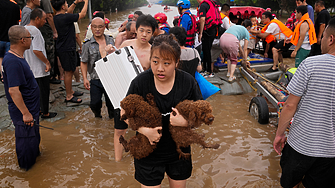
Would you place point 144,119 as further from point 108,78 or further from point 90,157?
point 90,157

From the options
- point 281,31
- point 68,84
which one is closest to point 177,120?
point 68,84

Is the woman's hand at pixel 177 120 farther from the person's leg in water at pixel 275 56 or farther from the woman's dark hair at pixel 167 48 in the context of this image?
the person's leg in water at pixel 275 56

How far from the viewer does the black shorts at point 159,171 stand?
6.25 ft

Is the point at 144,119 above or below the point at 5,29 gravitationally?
below

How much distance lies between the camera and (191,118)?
170 cm

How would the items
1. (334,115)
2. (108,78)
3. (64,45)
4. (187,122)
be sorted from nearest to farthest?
(187,122) → (334,115) → (108,78) → (64,45)

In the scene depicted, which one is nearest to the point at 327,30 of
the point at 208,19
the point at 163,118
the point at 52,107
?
A: the point at 163,118

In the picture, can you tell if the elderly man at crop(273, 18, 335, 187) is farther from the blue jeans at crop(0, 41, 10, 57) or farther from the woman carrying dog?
the blue jeans at crop(0, 41, 10, 57)

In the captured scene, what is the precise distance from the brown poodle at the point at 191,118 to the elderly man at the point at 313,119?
0.84m

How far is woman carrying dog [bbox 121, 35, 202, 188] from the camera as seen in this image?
1731mm

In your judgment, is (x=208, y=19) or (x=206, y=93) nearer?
Result: (x=206, y=93)

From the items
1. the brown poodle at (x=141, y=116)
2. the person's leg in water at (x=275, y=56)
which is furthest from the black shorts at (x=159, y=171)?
the person's leg in water at (x=275, y=56)

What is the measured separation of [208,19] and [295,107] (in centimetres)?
488

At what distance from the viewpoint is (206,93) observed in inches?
135
